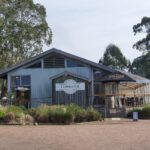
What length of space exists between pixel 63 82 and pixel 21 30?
20.8 meters

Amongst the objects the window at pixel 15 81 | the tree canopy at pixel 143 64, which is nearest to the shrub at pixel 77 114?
the window at pixel 15 81

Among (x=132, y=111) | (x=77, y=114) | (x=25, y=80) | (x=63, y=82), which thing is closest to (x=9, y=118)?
(x=77, y=114)

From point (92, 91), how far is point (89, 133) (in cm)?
1621

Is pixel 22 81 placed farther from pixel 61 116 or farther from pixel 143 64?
pixel 143 64

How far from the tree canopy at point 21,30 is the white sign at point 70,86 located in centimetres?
1929

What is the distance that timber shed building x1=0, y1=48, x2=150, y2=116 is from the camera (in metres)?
34.9

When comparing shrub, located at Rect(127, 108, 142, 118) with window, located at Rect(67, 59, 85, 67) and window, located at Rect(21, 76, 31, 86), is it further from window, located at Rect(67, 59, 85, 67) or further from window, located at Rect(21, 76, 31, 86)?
window, located at Rect(21, 76, 31, 86)

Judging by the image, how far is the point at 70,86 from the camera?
113 feet

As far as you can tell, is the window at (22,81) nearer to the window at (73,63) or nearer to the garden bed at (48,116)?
the window at (73,63)

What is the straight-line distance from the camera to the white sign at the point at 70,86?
34.2 metres

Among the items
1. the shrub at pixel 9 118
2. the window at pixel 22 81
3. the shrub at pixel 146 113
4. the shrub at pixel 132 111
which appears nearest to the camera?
the shrub at pixel 9 118

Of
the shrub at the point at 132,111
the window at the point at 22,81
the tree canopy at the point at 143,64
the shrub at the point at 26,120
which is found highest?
the tree canopy at the point at 143,64

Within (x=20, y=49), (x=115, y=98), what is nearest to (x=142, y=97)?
(x=115, y=98)

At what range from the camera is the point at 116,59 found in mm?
78938
